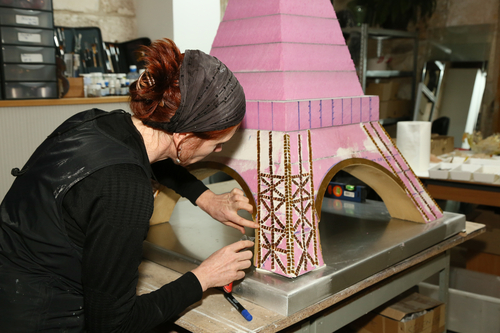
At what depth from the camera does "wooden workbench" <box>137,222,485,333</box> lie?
98 cm

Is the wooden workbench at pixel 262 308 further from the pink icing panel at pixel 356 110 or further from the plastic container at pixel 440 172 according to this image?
the plastic container at pixel 440 172

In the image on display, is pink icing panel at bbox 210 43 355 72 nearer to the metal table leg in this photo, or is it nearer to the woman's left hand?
the woman's left hand

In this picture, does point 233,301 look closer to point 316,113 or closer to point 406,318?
point 316,113

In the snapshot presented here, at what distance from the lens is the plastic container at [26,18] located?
88.7 inches

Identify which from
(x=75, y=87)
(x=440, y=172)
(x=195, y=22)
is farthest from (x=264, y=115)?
(x=195, y=22)

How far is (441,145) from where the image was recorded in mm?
2850

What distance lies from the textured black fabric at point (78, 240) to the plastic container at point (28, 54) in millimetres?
1676

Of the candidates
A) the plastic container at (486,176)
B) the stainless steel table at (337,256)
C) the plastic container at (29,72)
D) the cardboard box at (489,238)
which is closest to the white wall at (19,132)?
the plastic container at (29,72)

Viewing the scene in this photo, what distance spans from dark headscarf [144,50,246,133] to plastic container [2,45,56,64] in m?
Result: 1.75

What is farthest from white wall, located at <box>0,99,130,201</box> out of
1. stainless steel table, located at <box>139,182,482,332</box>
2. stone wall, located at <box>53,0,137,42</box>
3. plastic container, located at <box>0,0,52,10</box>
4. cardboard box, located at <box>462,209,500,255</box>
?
cardboard box, located at <box>462,209,500,255</box>

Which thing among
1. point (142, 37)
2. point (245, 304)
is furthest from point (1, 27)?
point (245, 304)

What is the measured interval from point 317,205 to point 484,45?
394 cm

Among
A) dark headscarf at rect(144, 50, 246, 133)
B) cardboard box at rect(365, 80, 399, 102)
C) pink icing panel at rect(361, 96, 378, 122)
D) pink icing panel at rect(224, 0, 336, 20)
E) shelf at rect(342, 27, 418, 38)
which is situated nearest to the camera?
dark headscarf at rect(144, 50, 246, 133)

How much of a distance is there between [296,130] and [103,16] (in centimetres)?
242
